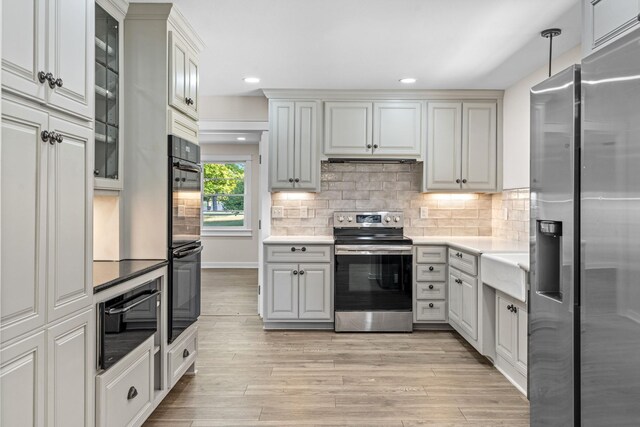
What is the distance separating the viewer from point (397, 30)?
3006 millimetres

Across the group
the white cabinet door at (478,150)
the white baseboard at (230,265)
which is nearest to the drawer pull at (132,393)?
the white cabinet door at (478,150)

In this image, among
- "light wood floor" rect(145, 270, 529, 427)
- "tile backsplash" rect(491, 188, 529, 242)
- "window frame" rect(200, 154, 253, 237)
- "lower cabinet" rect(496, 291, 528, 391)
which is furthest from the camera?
"window frame" rect(200, 154, 253, 237)

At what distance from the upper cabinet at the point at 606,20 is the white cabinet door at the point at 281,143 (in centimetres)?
297

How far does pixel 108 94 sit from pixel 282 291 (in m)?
2.45

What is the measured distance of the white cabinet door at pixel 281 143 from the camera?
14.8ft

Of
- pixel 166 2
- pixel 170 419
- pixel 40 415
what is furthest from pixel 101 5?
pixel 170 419

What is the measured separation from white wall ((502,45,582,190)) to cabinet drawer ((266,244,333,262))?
1.90m

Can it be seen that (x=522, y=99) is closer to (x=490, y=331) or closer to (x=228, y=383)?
(x=490, y=331)

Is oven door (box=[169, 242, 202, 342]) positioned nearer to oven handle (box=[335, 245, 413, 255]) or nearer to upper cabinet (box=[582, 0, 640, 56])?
oven handle (box=[335, 245, 413, 255])

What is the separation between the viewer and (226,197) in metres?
8.71

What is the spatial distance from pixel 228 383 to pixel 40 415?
5.61ft

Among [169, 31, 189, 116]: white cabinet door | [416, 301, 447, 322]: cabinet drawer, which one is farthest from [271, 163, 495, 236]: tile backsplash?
[169, 31, 189, 116]: white cabinet door

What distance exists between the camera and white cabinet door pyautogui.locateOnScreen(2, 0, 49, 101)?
4.36 feet

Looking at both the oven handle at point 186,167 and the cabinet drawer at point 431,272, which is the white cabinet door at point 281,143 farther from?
the cabinet drawer at point 431,272
